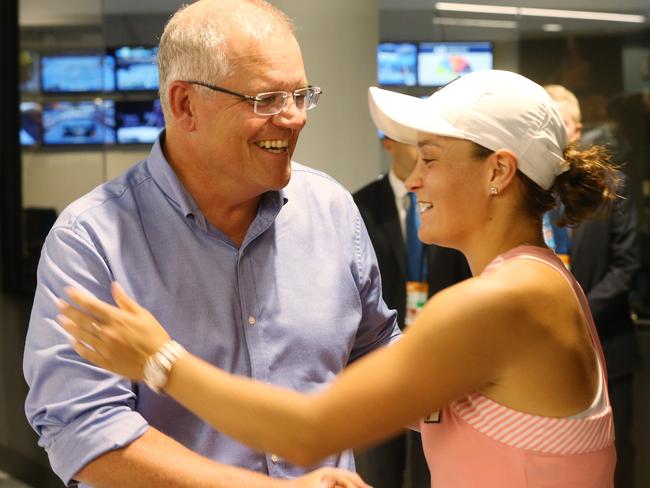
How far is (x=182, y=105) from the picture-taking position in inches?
87.7

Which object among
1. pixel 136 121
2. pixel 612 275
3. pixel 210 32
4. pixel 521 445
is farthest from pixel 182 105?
pixel 136 121

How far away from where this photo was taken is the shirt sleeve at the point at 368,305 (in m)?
2.34

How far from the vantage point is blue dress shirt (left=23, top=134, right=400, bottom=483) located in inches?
75.9

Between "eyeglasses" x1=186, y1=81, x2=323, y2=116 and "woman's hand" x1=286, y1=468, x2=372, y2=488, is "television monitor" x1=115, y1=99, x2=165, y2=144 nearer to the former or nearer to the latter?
"eyeglasses" x1=186, y1=81, x2=323, y2=116

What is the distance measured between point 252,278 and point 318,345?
20cm

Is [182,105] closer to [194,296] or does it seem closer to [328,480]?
[194,296]

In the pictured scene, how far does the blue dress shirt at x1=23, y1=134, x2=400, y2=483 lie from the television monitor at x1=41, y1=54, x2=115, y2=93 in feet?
13.4

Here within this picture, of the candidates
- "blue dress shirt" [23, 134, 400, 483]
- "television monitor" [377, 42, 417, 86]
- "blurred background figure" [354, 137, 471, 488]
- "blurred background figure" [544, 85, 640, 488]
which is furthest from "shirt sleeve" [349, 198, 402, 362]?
"television monitor" [377, 42, 417, 86]

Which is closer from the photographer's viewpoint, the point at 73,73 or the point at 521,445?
the point at 521,445

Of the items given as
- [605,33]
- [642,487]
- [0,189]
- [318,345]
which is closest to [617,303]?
[642,487]

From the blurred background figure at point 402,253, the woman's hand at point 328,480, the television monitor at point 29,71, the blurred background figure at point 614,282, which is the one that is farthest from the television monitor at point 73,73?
the woman's hand at point 328,480

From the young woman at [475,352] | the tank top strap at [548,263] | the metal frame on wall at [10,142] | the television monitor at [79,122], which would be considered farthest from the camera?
the television monitor at [79,122]

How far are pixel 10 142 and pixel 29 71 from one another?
45 cm

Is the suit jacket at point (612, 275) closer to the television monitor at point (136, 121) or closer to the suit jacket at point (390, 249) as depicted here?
the suit jacket at point (390, 249)
